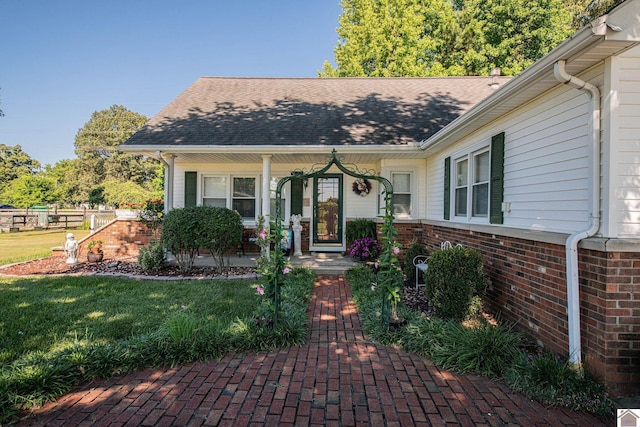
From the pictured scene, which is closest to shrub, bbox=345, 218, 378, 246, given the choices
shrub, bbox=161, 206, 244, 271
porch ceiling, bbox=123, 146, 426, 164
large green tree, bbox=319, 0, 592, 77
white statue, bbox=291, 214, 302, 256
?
white statue, bbox=291, 214, 302, 256

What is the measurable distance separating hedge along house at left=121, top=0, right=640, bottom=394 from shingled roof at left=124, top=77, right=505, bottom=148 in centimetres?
7

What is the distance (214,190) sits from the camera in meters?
9.76

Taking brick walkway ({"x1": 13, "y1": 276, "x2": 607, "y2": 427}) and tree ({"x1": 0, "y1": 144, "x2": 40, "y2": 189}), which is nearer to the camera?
brick walkway ({"x1": 13, "y1": 276, "x2": 607, "y2": 427})

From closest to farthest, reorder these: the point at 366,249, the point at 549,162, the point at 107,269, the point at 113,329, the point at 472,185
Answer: the point at 549,162, the point at 113,329, the point at 472,185, the point at 107,269, the point at 366,249

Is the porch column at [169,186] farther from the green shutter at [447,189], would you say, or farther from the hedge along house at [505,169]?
the green shutter at [447,189]

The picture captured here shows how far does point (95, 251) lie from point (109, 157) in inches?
1635

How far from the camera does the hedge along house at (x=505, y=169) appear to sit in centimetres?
289

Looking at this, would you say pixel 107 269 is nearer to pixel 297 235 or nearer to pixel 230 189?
pixel 230 189

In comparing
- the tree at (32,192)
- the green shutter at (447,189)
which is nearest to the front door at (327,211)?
the green shutter at (447,189)

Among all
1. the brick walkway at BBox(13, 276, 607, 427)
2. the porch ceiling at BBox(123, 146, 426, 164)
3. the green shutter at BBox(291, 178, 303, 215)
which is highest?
the porch ceiling at BBox(123, 146, 426, 164)

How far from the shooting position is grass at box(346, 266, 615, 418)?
2750 mm

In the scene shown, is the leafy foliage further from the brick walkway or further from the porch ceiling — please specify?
the porch ceiling

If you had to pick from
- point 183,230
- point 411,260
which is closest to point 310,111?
point 183,230

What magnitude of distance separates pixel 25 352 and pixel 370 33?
67.9 ft
